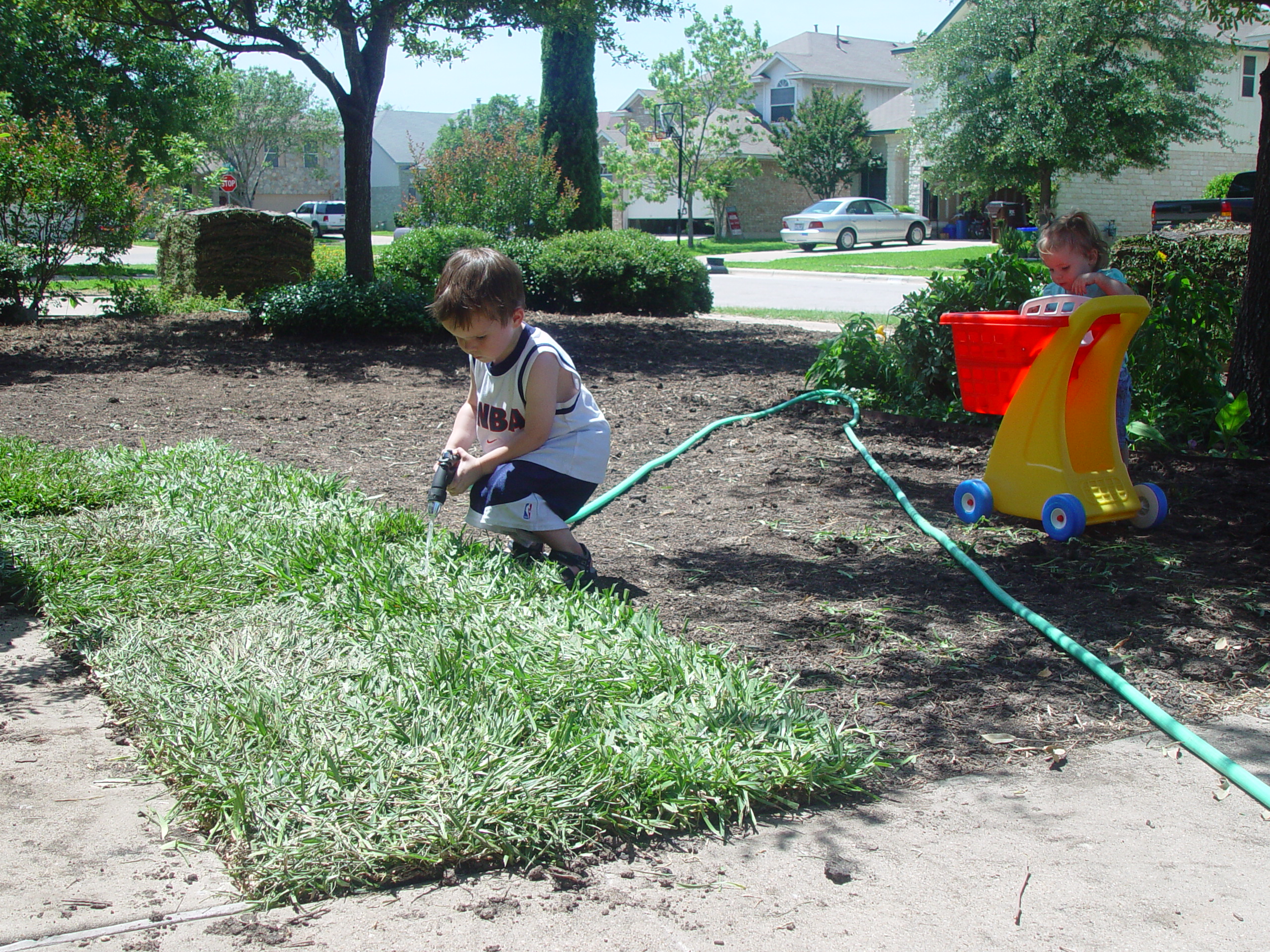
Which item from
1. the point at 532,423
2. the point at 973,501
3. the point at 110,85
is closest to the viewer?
the point at 532,423

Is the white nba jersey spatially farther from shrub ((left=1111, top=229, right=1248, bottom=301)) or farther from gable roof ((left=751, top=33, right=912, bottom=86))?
gable roof ((left=751, top=33, right=912, bottom=86))

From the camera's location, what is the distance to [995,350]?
4.50m

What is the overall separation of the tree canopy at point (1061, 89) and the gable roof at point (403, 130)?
45.4 metres

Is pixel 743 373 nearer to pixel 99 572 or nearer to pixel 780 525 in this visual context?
pixel 780 525

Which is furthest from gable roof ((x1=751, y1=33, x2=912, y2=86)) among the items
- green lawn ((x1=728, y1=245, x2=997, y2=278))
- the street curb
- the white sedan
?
the street curb

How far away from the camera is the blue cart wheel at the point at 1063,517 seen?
13.8 ft

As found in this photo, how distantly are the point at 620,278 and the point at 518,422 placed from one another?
32.2 ft

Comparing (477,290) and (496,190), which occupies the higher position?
(496,190)

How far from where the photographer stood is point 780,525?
15.5ft

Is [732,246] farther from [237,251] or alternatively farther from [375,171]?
[375,171]

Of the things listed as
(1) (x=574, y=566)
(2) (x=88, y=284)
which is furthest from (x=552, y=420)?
(2) (x=88, y=284)

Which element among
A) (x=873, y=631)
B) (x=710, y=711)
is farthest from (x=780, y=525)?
(x=710, y=711)

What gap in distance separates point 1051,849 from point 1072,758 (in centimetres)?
50

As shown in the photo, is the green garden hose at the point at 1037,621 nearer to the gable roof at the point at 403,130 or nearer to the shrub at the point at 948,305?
the shrub at the point at 948,305
